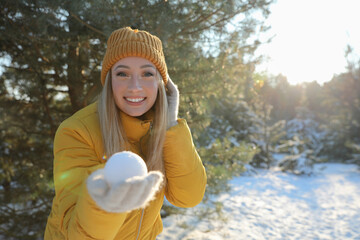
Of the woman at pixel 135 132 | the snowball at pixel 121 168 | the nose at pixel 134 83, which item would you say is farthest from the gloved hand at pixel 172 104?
the snowball at pixel 121 168

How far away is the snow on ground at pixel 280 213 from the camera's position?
4094mm

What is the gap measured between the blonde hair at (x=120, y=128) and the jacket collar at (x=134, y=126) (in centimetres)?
3

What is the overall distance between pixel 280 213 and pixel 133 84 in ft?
17.0

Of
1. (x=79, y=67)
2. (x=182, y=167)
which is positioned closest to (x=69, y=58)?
(x=79, y=67)

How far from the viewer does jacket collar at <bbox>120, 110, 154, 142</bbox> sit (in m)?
1.39

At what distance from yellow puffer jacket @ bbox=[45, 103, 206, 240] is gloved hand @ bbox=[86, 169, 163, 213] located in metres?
0.08

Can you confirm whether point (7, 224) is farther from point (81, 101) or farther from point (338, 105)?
point (338, 105)

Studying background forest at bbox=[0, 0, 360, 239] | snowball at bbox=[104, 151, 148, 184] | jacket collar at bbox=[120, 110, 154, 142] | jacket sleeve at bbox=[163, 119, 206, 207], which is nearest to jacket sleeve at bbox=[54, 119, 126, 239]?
snowball at bbox=[104, 151, 148, 184]

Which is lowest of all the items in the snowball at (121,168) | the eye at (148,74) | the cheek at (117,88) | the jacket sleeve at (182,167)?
the jacket sleeve at (182,167)

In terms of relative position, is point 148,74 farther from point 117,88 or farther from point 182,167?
point 182,167

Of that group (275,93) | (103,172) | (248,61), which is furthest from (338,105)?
(103,172)

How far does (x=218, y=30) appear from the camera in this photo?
9.05ft

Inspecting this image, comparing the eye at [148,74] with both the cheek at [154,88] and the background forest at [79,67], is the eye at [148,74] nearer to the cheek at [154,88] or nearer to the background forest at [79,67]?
the cheek at [154,88]

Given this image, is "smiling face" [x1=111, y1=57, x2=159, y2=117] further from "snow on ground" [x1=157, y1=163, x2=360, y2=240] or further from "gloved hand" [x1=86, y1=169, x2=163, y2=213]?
"snow on ground" [x1=157, y1=163, x2=360, y2=240]
